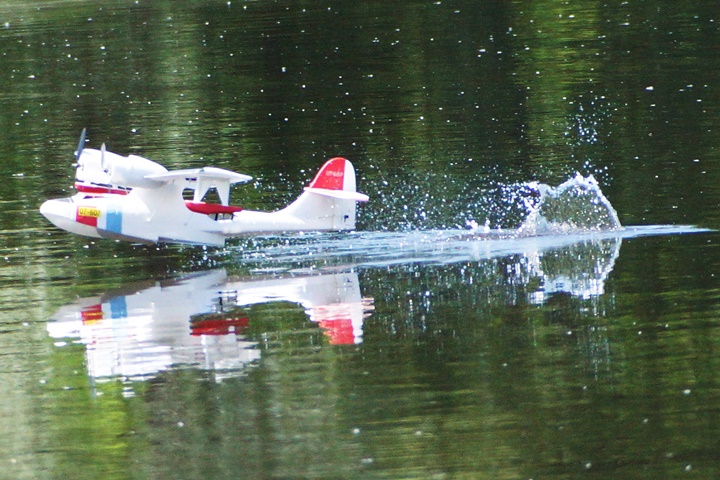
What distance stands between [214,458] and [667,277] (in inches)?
295

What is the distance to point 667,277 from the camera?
17.3 meters

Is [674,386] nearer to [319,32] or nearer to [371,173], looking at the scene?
[371,173]

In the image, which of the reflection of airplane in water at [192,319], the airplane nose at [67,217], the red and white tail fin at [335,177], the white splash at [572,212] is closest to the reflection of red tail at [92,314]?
the reflection of airplane in water at [192,319]

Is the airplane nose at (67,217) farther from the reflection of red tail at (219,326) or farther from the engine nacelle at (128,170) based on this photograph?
the reflection of red tail at (219,326)

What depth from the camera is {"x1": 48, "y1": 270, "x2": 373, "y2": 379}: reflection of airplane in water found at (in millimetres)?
15258

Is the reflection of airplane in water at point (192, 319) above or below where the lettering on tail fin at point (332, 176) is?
below

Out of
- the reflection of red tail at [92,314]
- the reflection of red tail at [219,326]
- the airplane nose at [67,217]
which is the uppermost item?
the airplane nose at [67,217]

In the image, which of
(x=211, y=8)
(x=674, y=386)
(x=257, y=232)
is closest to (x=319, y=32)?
(x=211, y=8)

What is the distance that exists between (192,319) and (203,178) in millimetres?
4130

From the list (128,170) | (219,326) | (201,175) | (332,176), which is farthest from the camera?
(332,176)

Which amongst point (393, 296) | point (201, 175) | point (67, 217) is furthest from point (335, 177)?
point (393, 296)

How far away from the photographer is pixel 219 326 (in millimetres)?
16578

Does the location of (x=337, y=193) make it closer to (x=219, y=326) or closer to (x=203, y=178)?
(x=203, y=178)

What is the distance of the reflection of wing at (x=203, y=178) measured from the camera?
66.7ft
